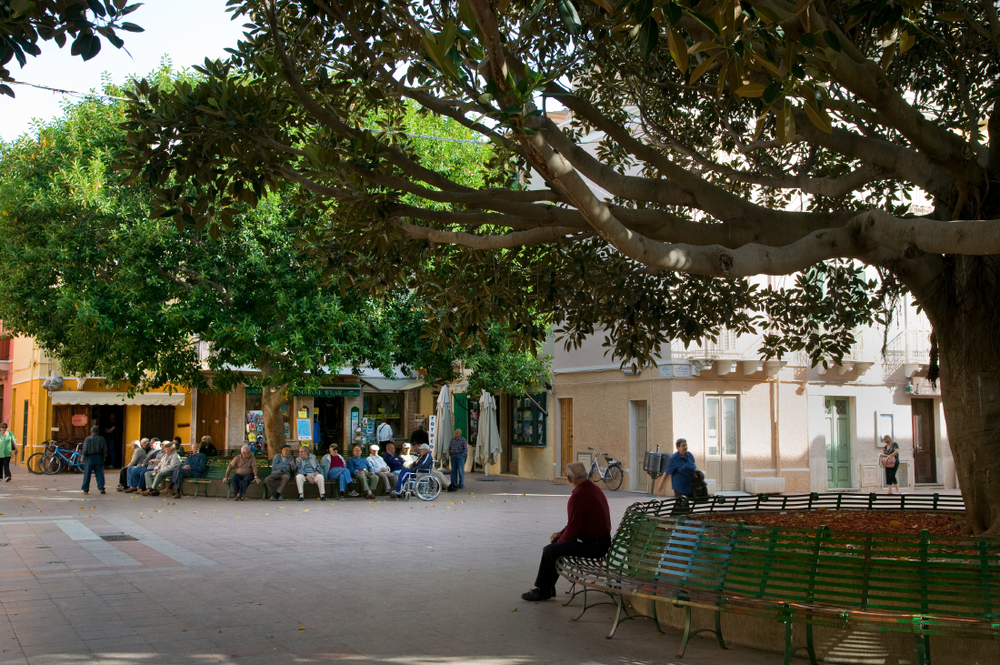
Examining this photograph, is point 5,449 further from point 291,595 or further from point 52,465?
point 291,595

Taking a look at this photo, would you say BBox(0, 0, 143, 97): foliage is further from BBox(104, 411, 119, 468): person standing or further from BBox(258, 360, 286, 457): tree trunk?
BBox(104, 411, 119, 468): person standing

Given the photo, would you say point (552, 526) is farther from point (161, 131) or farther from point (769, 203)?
point (161, 131)

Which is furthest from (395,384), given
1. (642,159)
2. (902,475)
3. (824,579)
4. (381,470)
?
(824,579)

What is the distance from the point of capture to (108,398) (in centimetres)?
3084

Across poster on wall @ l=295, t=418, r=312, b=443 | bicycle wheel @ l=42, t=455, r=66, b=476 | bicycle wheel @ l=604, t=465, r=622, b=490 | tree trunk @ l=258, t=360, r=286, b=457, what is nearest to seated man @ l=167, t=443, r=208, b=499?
tree trunk @ l=258, t=360, r=286, b=457

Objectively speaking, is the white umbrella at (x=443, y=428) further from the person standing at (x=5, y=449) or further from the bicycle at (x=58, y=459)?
the bicycle at (x=58, y=459)

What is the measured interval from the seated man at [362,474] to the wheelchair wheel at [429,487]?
0.98 m

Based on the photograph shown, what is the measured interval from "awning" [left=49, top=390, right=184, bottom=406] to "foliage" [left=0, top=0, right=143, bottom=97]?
2527cm

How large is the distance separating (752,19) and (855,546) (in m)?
3.62

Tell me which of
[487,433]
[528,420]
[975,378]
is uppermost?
[975,378]

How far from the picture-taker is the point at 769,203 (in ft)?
45.6

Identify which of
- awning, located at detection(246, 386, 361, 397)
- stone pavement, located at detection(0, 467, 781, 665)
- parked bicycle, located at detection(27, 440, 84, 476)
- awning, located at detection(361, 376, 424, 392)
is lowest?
stone pavement, located at detection(0, 467, 781, 665)

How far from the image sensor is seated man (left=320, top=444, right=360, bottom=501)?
20016 millimetres

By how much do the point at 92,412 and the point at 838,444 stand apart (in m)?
24.5
